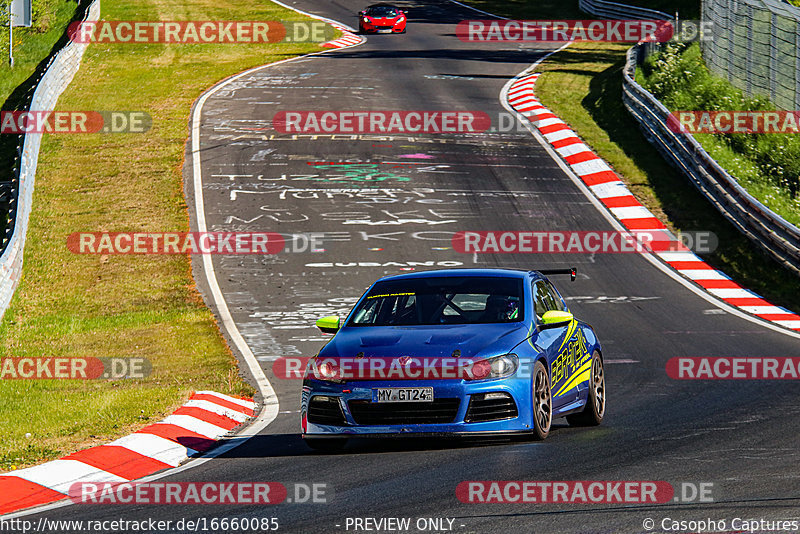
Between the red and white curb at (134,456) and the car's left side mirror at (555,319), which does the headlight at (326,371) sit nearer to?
the red and white curb at (134,456)

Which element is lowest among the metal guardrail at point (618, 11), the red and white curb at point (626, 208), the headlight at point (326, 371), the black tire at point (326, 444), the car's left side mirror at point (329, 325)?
the red and white curb at point (626, 208)

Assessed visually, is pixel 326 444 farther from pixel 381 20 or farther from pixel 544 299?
pixel 381 20

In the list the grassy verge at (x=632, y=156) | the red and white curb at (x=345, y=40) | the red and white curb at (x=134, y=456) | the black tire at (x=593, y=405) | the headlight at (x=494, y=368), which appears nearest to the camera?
the red and white curb at (x=134, y=456)

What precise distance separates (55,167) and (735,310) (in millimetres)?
17288

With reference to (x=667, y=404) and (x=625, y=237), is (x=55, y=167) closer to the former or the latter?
(x=625, y=237)

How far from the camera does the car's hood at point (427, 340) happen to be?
367 inches

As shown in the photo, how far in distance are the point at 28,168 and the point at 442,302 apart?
1652 cm

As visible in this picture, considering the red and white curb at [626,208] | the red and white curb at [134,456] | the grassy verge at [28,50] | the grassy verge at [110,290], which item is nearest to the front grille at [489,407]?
the red and white curb at [134,456]

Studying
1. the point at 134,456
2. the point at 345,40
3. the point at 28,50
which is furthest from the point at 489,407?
the point at 28,50

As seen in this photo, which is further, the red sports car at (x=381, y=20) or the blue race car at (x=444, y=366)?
the red sports car at (x=381, y=20)

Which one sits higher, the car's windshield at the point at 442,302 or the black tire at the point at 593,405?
the car's windshield at the point at 442,302

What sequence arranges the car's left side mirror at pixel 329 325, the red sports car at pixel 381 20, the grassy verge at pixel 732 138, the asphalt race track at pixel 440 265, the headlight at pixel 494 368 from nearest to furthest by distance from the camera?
the asphalt race track at pixel 440 265 → the headlight at pixel 494 368 → the car's left side mirror at pixel 329 325 → the grassy verge at pixel 732 138 → the red sports car at pixel 381 20

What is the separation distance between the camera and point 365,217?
24.3 metres

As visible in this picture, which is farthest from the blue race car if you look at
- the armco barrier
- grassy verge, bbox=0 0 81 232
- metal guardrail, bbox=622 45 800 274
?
grassy verge, bbox=0 0 81 232
